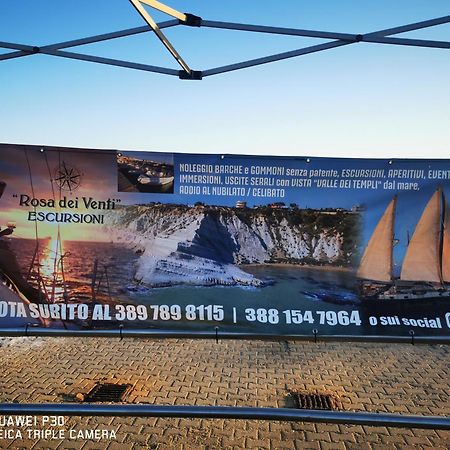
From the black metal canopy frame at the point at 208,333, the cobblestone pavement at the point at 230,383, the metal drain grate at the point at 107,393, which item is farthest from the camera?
the metal drain grate at the point at 107,393

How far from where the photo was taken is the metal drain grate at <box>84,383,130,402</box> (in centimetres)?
421

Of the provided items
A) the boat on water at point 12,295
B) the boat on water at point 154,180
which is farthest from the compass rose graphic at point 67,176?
the boat on water at point 12,295

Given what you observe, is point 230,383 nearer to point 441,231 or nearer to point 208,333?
point 208,333

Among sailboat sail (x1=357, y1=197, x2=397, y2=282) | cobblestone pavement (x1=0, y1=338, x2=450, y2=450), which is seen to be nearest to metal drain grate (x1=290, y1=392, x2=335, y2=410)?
cobblestone pavement (x1=0, y1=338, x2=450, y2=450)

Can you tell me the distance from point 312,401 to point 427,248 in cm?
238

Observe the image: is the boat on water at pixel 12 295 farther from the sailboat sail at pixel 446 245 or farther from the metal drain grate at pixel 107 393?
the sailboat sail at pixel 446 245

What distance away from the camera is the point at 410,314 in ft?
8.70

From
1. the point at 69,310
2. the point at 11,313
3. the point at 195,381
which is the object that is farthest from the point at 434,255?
the point at 195,381

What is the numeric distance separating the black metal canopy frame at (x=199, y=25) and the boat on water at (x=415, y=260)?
99 centimetres

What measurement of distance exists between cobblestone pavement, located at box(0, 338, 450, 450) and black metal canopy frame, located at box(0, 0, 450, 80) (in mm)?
3069

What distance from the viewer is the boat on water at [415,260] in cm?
257

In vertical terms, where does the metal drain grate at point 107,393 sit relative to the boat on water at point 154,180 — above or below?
below

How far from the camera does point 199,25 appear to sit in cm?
226

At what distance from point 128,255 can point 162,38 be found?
1.35m
